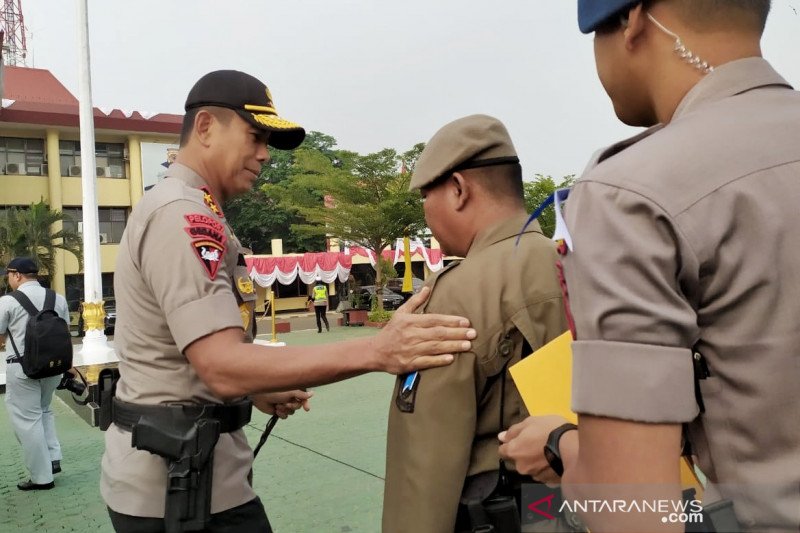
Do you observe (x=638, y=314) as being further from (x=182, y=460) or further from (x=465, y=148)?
(x=182, y=460)

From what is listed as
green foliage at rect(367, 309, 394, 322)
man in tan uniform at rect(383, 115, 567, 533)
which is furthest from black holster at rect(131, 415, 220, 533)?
green foliage at rect(367, 309, 394, 322)

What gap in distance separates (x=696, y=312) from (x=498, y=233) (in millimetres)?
832

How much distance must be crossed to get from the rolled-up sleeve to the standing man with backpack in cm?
503

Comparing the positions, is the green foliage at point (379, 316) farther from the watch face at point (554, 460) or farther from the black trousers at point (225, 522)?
the watch face at point (554, 460)

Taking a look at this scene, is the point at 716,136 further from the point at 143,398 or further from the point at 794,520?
the point at 143,398

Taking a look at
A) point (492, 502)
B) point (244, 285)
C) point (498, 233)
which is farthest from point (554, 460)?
point (244, 285)

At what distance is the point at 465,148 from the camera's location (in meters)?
A: 1.62

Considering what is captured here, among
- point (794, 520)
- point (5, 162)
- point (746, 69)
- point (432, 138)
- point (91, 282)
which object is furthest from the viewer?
point (5, 162)

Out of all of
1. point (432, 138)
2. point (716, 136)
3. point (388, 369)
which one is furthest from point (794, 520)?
point (432, 138)

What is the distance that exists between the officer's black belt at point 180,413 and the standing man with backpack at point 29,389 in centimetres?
357

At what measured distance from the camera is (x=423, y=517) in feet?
4.37

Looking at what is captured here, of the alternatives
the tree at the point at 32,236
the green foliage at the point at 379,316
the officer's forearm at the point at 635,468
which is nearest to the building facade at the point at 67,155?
the tree at the point at 32,236

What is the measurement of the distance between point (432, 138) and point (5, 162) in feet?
91.9

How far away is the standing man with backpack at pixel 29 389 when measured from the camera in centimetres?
473
